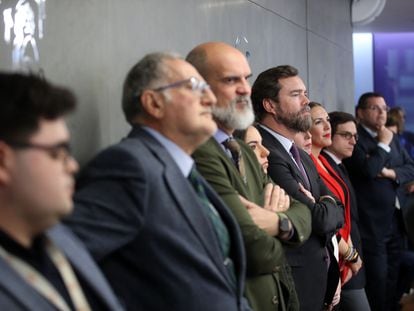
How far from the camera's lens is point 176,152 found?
2.19 m

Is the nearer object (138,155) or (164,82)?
(138,155)

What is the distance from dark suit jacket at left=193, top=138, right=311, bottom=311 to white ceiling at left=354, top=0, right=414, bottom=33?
20.0 feet

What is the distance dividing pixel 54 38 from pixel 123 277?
2.68 feet

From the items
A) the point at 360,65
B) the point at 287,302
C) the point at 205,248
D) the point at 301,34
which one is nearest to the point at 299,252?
the point at 287,302

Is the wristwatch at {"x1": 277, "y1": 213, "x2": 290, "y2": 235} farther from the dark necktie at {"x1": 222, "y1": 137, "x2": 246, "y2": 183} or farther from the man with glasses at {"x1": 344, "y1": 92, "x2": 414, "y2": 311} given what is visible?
the man with glasses at {"x1": 344, "y1": 92, "x2": 414, "y2": 311}

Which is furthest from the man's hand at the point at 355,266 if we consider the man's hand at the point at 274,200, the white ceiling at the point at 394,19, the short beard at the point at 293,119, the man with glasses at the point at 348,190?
the white ceiling at the point at 394,19

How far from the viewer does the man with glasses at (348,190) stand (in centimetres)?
431

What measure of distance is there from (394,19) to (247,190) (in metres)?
7.74

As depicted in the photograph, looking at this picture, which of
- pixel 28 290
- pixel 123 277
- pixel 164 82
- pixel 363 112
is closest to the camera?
pixel 28 290

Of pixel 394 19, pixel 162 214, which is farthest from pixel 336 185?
pixel 394 19

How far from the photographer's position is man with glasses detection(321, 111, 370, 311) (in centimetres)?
431

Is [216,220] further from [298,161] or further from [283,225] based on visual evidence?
[298,161]

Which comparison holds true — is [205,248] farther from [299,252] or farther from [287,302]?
[299,252]

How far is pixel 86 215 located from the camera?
189 centimetres
